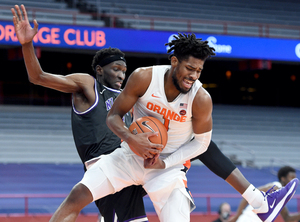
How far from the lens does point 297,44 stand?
16219mm

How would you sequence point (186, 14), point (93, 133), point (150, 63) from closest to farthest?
point (93, 133) < point (186, 14) < point (150, 63)

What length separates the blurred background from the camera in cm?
1258

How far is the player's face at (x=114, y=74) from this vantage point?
4.99 metres

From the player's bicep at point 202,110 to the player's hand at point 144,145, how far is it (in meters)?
0.47

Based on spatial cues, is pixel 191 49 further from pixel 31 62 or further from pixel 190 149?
pixel 31 62

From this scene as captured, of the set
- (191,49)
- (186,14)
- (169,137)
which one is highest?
(191,49)

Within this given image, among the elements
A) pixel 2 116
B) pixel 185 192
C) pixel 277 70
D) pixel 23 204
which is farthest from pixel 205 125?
pixel 277 70

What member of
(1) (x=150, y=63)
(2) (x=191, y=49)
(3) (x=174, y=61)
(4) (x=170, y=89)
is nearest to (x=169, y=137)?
(4) (x=170, y=89)

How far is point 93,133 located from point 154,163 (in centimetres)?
90

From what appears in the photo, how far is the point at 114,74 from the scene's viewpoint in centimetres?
499

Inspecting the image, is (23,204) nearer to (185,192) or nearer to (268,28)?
(185,192)

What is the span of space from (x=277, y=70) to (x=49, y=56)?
11.0 m

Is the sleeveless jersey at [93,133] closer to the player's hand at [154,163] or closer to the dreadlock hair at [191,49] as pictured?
the player's hand at [154,163]

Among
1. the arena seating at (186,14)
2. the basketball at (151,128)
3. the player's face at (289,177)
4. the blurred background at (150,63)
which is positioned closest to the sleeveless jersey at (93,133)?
the basketball at (151,128)
